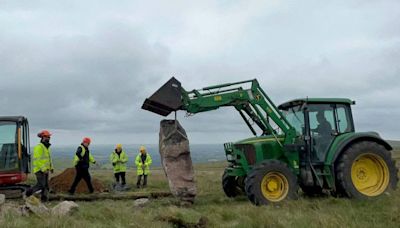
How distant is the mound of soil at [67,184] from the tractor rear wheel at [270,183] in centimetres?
685

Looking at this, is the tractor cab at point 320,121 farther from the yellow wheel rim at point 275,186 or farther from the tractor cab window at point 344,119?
the yellow wheel rim at point 275,186

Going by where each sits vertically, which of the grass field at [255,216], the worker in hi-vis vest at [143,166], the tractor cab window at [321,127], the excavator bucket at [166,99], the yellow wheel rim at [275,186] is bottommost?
the grass field at [255,216]

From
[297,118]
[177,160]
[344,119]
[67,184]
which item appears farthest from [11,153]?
[344,119]

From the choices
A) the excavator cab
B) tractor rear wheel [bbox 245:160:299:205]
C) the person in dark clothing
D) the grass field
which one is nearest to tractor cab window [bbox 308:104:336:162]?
tractor rear wheel [bbox 245:160:299:205]

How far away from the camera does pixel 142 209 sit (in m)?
10.9

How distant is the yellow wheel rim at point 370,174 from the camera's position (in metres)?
→ 12.1

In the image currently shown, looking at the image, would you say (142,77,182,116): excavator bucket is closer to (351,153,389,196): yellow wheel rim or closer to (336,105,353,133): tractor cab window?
(336,105,353,133): tractor cab window

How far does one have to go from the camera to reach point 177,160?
11.9 metres

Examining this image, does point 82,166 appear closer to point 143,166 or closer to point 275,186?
point 143,166

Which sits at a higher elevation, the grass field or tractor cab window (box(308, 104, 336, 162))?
tractor cab window (box(308, 104, 336, 162))

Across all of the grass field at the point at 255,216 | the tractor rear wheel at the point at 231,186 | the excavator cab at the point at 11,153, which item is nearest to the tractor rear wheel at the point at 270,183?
the grass field at the point at 255,216

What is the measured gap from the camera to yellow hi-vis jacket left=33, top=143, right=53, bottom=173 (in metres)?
13.7

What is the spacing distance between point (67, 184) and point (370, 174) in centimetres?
956

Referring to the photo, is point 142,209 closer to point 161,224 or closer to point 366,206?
point 161,224
